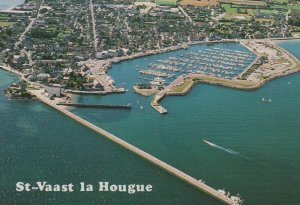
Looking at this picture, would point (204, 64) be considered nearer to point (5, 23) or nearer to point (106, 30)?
point (106, 30)

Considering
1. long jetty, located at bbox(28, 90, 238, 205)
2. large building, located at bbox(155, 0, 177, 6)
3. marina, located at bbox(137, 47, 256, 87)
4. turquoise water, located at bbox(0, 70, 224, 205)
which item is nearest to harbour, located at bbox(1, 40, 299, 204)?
long jetty, located at bbox(28, 90, 238, 205)

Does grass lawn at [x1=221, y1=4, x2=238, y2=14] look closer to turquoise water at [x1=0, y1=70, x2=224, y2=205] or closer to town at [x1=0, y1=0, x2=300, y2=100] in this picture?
town at [x1=0, y1=0, x2=300, y2=100]

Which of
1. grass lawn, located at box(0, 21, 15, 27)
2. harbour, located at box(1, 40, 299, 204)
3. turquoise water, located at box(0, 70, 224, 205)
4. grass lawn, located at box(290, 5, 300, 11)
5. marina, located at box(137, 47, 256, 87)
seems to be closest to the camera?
turquoise water, located at box(0, 70, 224, 205)

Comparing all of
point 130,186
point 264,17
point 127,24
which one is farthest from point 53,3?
point 130,186

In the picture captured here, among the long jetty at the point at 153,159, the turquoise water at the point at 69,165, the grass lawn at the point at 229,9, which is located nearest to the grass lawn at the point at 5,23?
the long jetty at the point at 153,159

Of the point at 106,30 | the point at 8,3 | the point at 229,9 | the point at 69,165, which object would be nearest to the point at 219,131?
the point at 69,165

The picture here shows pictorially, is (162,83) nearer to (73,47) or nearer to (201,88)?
(201,88)

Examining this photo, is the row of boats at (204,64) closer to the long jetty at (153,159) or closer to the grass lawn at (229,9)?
the long jetty at (153,159)
